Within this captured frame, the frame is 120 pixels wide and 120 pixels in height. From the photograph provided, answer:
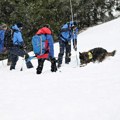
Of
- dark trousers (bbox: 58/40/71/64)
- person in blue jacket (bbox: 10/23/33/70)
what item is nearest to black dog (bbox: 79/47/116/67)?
dark trousers (bbox: 58/40/71/64)

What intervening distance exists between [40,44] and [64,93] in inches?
131

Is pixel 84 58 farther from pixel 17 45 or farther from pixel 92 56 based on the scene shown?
pixel 17 45

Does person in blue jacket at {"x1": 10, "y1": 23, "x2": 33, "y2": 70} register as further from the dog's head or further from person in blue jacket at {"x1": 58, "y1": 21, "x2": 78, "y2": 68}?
the dog's head

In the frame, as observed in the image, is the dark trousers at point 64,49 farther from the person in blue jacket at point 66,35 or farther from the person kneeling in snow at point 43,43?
the person kneeling in snow at point 43,43

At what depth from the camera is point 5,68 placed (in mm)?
15281

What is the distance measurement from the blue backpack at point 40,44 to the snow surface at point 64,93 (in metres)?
0.79

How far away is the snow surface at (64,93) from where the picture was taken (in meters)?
7.45

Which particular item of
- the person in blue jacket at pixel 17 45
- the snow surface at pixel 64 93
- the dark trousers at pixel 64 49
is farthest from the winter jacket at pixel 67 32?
the person in blue jacket at pixel 17 45

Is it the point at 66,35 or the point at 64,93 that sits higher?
the point at 66,35

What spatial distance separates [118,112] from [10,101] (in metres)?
2.91

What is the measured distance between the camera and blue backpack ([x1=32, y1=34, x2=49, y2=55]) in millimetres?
12062

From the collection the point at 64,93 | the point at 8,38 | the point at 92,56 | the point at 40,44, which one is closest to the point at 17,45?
the point at 8,38

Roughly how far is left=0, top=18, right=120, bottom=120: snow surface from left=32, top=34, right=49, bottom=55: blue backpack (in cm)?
79

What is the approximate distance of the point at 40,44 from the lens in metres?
12.1
